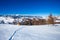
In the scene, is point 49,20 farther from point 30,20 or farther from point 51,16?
point 30,20

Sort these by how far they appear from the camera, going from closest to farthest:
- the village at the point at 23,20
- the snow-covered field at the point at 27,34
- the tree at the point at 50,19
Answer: the snow-covered field at the point at 27,34
the village at the point at 23,20
the tree at the point at 50,19

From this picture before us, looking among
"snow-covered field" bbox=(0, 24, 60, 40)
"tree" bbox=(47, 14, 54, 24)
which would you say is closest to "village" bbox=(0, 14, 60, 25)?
"tree" bbox=(47, 14, 54, 24)

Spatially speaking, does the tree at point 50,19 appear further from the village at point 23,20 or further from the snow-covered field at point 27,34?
the snow-covered field at point 27,34

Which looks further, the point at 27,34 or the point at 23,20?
the point at 23,20

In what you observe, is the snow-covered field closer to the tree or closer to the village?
the village

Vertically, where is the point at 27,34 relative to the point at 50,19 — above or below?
below

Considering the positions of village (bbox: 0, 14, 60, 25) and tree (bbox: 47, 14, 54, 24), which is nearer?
village (bbox: 0, 14, 60, 25)

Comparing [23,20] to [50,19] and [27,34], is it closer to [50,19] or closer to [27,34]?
[50,19]

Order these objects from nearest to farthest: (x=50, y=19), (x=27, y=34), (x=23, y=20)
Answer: (x=27, y=34)
(x=23, y=20)
(x=50, y=19)

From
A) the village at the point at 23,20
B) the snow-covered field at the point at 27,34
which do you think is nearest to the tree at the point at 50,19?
the village at the point at 23,20

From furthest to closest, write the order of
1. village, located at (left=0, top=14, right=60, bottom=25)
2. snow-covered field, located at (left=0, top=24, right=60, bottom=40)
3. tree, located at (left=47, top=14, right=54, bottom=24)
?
tree, located at (left=47, top=14, right=54, bottom=24) < village, located at (left=0, top=14, right=60, bottom=25) < snow-covered field, located at (left=0, top=24, right=60, bottom=40)

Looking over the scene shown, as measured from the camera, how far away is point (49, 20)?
12805 millimetres

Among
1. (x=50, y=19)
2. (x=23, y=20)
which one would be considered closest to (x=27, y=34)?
(x=23, y=20)

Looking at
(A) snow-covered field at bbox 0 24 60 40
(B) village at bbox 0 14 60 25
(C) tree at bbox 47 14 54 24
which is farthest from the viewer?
(C) tree at bbox 47 14 54 24
